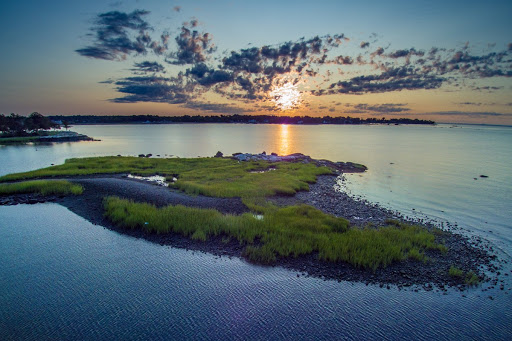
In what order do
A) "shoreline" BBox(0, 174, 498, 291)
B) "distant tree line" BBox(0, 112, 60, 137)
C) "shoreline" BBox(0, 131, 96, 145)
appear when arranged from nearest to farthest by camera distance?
1. "shoreline" BBox(0, 174, 498, 291)
2. "shoreline" BBox(0, 131, 96, 145)
3. "distant tree line" BBox(0, 112, 60, 137)

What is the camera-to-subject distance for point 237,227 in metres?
17.2

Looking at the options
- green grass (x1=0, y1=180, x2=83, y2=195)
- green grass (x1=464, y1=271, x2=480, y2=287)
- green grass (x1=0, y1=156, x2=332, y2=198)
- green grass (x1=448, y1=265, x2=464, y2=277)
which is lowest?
green grass (x1=464, y1=271, x2=480, y2=287)

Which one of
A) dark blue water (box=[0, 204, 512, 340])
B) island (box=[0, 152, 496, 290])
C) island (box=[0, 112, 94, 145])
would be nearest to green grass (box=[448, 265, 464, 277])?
island (box=[0, 152, 496, 290])

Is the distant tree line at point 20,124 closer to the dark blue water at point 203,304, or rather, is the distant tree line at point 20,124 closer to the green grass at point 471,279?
the dark blue water at point 203,304

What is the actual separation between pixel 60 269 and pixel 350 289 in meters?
14.5

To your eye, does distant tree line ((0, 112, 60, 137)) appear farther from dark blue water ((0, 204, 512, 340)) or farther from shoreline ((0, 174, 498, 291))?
dark blue water ((0, 204, 512, 340))

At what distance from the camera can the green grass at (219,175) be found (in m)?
28.0

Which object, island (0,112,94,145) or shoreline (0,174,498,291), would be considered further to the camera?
island (0,112,94,145)

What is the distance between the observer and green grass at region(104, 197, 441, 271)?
14281 mm

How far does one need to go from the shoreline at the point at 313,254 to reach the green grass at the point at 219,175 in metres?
1.65

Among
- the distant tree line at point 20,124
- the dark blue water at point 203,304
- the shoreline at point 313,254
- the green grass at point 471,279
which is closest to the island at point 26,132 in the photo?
the distant tree line at point 20,124

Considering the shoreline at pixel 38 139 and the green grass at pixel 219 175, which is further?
the shoreline at pixel 38 139

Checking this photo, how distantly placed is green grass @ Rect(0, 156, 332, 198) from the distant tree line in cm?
9899

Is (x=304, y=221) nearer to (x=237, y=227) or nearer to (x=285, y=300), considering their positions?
(x=237, y=227)
